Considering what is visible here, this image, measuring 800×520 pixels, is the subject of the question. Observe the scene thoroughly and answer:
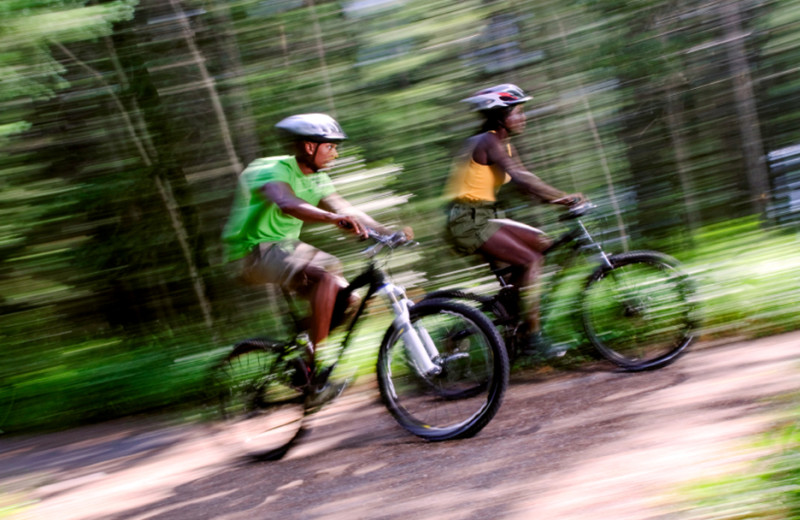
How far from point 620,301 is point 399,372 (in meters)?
1.52

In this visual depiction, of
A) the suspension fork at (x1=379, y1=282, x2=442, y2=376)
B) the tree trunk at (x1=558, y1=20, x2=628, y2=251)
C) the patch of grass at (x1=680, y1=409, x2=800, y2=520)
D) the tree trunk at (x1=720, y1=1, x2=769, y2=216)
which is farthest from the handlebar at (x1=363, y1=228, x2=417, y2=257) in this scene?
the tree trunk at (x1=720, y1=1, x2=769, y2=216)

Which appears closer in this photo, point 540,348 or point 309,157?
point 309,157

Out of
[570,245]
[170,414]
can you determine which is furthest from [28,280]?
[570,245]

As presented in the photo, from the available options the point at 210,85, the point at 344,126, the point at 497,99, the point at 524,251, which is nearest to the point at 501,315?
the point at 524,251

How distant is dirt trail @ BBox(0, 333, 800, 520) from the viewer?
335 cm

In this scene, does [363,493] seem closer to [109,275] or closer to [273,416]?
[273,416]

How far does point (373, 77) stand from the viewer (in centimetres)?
684

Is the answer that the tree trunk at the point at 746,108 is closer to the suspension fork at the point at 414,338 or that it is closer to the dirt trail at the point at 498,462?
the dirt trail at the point at 498,462

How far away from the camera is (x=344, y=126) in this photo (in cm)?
696

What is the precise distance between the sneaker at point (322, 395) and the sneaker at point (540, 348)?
4.02 ft

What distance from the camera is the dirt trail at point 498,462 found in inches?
132

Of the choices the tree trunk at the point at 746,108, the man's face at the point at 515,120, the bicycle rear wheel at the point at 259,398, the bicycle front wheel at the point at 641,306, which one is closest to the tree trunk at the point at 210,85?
the bicycle rear wheel at the point at 259,398

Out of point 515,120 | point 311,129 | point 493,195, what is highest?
point 311,129

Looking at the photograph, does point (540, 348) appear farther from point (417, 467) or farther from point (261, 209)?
point (261, 209)
